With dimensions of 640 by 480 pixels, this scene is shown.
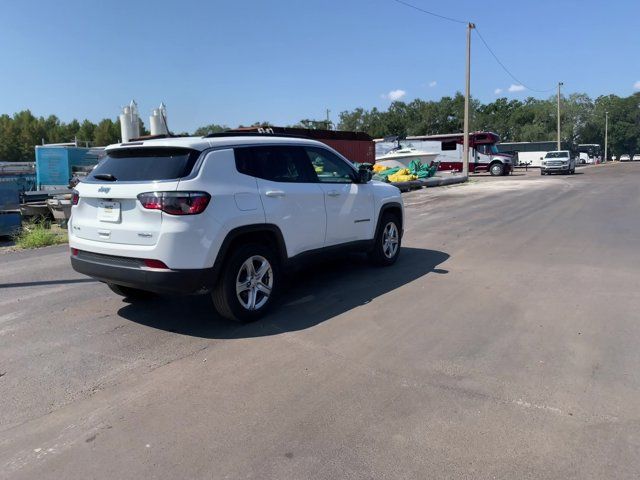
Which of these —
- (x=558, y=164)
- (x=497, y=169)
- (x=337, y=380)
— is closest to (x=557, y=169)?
(x=558, y=164)

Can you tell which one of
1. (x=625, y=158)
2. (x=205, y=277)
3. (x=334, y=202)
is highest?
(x=625, y=158)

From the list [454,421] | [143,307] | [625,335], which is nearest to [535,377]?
[454,421]

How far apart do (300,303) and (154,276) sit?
72.2 inches

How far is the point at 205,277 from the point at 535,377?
9.56ft

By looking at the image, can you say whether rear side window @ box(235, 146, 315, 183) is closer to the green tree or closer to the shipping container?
the green tree

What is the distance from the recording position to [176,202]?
4488mm

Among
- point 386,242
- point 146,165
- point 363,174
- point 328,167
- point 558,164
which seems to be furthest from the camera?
point 558,164

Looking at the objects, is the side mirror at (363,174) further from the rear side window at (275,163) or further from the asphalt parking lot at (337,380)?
the asphalt parking lot at (337,380)

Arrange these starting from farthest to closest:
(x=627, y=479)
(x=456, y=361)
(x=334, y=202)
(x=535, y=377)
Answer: (x=334, y=202)
(x=456, y=361)
(x=535, y=377)
(x=627, y=479)

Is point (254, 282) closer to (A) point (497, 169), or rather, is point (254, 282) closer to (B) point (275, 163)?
(B) point (275, 163)

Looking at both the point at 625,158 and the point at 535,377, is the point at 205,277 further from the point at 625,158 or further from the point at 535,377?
the point at 625,158

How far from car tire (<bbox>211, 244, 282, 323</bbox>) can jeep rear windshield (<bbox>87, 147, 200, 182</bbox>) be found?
96cm

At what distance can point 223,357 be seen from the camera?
435 centimetres

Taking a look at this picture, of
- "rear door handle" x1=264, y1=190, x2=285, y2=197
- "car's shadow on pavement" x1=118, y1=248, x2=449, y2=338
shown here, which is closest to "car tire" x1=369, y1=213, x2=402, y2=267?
"car's shadow on pavement" x1=118, y1=248, x2=449, y2=338
